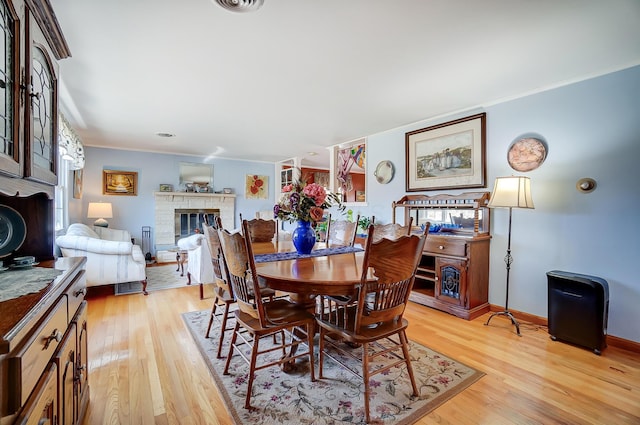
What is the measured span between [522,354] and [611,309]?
0.96 metres

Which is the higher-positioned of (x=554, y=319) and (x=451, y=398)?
(x=554, y=319)

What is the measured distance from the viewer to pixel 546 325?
2.88m

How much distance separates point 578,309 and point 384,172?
277 cm

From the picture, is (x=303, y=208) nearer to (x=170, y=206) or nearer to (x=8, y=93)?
(x=8, y=93)

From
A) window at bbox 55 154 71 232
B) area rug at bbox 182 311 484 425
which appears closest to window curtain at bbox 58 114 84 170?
window at bbox 55 154 71 232

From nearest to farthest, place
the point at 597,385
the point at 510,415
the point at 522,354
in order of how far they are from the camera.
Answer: the point at 510,415 < the point at 597,385 < the point at 522,354

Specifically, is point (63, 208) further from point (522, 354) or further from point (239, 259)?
point (522, 354)

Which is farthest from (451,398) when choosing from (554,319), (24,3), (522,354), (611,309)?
(24,3)

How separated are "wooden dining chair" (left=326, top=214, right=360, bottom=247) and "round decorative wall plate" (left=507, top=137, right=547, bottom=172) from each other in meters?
1.79

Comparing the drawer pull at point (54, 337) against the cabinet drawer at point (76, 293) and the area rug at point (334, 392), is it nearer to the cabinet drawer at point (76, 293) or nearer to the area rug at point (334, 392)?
the cabinet drawer at point (76, 293)

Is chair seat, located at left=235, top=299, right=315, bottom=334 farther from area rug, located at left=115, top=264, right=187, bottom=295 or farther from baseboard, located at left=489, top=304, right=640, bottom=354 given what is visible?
area rug, located at left=115, top=264, right=187, bottom=295

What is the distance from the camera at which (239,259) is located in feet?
5.67

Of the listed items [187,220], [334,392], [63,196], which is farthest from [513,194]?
[187,220]

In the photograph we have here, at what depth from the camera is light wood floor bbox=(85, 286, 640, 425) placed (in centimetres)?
166
